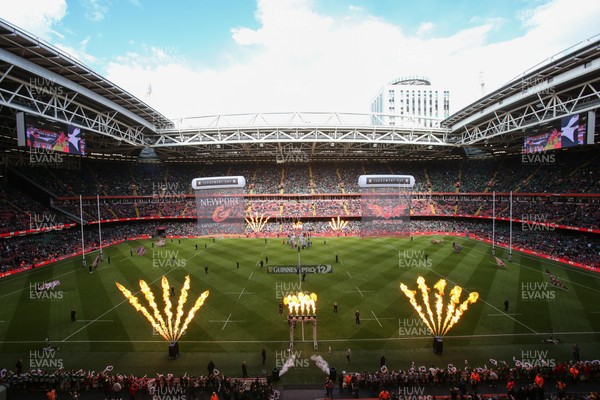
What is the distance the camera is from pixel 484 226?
48.9 m

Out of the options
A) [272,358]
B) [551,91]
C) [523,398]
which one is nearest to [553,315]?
[523,398]

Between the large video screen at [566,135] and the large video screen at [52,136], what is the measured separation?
4753 centimetres

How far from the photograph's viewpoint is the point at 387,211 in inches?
1745

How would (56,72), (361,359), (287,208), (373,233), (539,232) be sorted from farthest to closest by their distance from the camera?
(287,208) < (373,233) < (539,232) < (56,72) < (361,359)

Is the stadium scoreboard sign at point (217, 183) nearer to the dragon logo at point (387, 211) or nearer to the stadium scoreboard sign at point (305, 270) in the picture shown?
the stadium scoreboard sign at point (305, 270)

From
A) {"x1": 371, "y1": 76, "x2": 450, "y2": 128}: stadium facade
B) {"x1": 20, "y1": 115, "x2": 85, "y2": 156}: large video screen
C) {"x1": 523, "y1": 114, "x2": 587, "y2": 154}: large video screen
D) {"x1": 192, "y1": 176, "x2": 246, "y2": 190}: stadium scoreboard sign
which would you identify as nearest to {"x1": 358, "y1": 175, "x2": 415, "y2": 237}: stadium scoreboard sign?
{"x1": 523, "y1": 114, "x2": 587, "y2": 154}: large video screen

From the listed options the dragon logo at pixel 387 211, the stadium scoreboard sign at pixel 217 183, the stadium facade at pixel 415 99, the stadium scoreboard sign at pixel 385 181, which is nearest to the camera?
the stadium scoreboard sign at pixel 385 181

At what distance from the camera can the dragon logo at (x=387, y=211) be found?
145 feet

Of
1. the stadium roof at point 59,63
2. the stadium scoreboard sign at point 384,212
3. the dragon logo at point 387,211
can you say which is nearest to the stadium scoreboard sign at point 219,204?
the stadium roof at point 59,63

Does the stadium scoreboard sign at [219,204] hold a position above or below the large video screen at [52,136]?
below

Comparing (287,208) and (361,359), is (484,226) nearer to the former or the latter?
(287,208)

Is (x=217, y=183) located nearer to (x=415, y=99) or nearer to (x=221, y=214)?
(x=221, y=214)

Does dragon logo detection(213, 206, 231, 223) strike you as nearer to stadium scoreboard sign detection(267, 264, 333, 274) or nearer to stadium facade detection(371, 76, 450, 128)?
stadium scoreboard sign detection(267, 264, 333, 274)

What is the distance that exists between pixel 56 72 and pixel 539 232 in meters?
58.0
